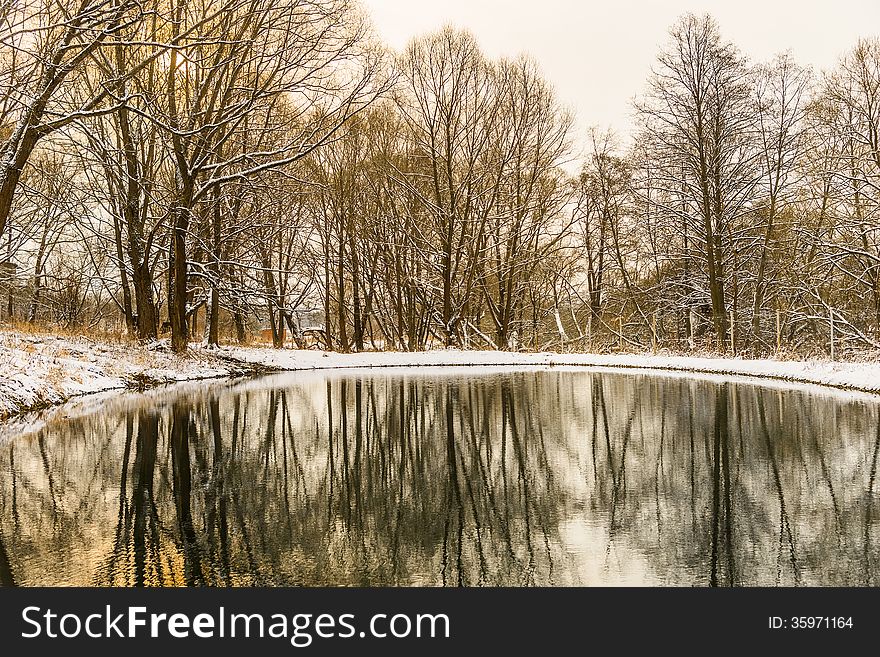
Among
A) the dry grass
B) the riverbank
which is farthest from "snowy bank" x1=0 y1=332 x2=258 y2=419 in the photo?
the dry grass

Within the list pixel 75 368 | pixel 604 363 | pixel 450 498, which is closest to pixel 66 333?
pixel 75 368

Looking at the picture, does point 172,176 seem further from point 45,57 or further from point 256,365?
point 45,57

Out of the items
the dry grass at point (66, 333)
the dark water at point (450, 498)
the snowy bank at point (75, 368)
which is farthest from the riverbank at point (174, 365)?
the dark water at point (450, 498)

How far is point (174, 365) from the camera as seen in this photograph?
2561 cm

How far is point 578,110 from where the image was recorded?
46.1 meters

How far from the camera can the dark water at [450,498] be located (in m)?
4.97

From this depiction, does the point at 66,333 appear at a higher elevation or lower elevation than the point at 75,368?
higher

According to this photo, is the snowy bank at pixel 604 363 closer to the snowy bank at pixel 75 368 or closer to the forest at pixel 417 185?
the forest at pixel 417 185

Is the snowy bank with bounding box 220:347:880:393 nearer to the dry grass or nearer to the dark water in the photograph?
the dark water

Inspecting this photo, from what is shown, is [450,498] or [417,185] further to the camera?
[417,185]

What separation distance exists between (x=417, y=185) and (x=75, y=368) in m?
29.5

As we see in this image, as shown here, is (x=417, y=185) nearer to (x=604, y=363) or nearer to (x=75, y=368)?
(x=604, y=363)

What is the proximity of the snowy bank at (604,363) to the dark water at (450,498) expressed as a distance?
5.27 metres
